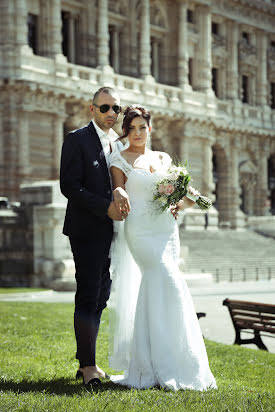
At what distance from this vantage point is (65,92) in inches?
1278

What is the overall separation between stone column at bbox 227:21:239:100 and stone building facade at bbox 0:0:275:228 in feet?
0.21

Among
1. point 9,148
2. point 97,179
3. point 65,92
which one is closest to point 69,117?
point 65,92

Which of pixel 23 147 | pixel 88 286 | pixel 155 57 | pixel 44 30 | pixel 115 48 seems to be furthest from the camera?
pixel 155 57

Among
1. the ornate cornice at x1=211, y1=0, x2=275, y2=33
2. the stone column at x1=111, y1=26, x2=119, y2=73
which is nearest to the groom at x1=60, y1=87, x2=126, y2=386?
the stone column at x1=111, y1=26, x2=119, y2=73

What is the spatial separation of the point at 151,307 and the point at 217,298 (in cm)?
1189

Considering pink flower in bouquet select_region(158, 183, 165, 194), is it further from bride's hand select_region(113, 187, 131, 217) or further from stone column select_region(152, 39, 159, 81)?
stone column select_region(152, 39, 159, 81)

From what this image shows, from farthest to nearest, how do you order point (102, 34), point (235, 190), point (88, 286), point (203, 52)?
point (235, 190) < point (203, 52) < point (102, 34) < point (88, 286)

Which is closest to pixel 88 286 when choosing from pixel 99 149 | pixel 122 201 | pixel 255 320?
pixel 122 201

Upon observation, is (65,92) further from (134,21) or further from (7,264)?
(7,264)

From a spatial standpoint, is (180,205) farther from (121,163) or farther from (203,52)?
(203,52)

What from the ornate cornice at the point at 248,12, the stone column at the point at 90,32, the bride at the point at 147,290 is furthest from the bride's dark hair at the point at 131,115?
the ornate cornice at the point at 248,12

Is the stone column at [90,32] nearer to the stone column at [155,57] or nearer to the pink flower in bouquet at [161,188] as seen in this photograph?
the stone column at [155,57]

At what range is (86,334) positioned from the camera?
19.9 ft

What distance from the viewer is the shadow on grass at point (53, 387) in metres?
5.59
